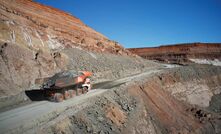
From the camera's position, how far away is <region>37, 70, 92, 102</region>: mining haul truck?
10969 millimetres

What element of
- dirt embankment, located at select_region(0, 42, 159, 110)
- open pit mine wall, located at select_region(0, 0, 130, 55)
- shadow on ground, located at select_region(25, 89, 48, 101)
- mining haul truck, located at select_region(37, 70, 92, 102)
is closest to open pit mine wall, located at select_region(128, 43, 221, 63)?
open pit mine wall, located at select_region(0, 0, 130, 55)

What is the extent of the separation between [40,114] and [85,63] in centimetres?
1350

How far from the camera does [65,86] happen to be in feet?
37.0

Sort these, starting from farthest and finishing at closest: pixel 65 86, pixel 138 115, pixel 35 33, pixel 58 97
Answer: pixel 35 33
pixel 138 115
pixel 65 86
pixel 58 97

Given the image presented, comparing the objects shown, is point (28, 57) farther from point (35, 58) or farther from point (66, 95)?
point (66, 95)

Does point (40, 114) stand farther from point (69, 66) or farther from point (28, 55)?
point (69, 66)

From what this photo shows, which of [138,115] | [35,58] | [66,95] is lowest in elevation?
[138,115]

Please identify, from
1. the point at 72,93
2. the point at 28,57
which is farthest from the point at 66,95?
the point at 28,57

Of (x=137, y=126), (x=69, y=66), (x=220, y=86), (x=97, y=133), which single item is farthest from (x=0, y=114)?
(x=220, y=86)

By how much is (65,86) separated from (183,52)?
5909 cm

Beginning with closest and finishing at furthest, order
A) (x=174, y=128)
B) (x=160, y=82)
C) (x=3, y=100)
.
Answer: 1. (x=3, y=100)
2. (x=174, y=128)
3. (x=160, y=82)

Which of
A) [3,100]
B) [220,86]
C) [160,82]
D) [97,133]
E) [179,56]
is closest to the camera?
[97,133]

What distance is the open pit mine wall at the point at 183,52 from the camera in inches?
2288

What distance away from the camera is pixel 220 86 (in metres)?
30.9
